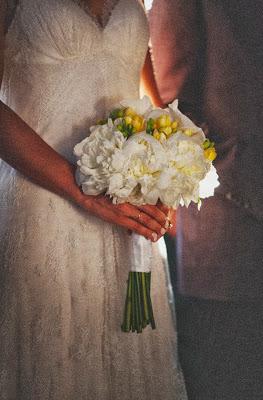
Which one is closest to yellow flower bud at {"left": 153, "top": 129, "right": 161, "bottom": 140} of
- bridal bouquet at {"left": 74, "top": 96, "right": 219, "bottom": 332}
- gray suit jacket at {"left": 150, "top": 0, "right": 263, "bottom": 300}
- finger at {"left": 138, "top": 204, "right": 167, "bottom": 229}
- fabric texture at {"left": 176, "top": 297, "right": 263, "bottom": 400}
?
bridal bouquet at {"left": 74, "top": 96, "right": 219, "bottom": 332}

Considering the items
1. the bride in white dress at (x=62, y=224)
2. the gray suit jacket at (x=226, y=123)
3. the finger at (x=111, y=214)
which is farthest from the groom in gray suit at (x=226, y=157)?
the finger at (x=111, y=214)

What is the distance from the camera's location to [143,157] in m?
0.90

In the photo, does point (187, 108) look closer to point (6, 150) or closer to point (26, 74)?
point (26, 74)

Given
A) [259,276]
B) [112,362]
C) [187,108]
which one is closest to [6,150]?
[112,362]

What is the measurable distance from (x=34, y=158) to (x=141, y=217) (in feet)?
0.85

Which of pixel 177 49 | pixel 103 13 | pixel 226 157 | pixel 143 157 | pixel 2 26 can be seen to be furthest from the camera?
pixel 177 49

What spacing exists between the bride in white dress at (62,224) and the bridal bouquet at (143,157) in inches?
3.2

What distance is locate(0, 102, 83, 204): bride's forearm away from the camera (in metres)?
0.97

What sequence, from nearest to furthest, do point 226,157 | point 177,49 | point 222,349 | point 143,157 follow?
point 143,157, point 226,157, point 177,49, point 222,349

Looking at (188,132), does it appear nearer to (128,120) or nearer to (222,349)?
(128,120)

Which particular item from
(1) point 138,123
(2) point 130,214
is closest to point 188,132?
(1) point 138,123

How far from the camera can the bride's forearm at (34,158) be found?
0.97 metres

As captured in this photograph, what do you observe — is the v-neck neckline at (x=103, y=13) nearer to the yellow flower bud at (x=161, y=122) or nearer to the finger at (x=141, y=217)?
the yellow flower bud at (x=161, y=122)

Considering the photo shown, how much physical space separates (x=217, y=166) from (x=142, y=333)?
50cm
